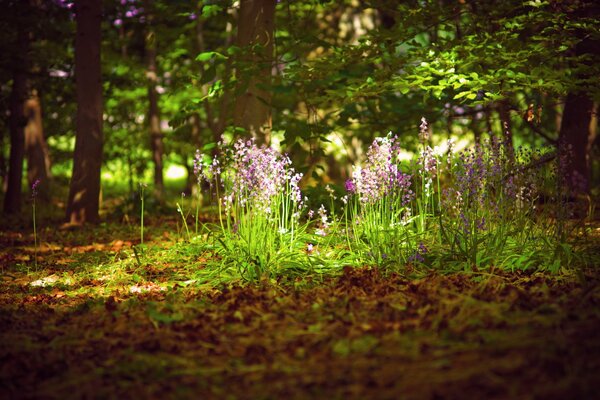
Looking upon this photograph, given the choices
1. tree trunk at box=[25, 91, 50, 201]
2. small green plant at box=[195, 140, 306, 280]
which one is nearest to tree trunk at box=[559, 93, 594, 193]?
small green plant at box=[195, 140, 306, 280]

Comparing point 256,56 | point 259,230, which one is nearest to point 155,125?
point 256,56

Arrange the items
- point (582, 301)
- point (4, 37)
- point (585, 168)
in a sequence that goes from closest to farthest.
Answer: point (582, 301) < point (585, 168) < point (4, 37)

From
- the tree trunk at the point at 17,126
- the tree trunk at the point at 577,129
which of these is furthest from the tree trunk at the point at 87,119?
the tree trunk at the point at 577,129

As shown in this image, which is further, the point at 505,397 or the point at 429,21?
the point at 429,21

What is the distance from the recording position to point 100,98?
9.65 m

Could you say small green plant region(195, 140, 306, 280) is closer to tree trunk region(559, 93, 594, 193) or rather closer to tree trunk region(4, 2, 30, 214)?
tree trunk region(559, 93, 594, 193)

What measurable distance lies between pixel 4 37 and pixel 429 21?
25.7 feet

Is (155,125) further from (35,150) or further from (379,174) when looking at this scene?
(379,174)

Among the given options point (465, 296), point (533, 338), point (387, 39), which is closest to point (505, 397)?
point (533, 338)

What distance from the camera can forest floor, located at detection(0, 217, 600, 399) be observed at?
276 centimetres

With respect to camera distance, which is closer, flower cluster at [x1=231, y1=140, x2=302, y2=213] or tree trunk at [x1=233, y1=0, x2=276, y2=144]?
flower cluster at [x1=231, y1=140, x2=302, y2=213]

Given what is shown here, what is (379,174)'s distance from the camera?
17.6 feet

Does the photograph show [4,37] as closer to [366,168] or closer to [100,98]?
[100,98]

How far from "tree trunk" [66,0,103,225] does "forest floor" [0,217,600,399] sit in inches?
172
